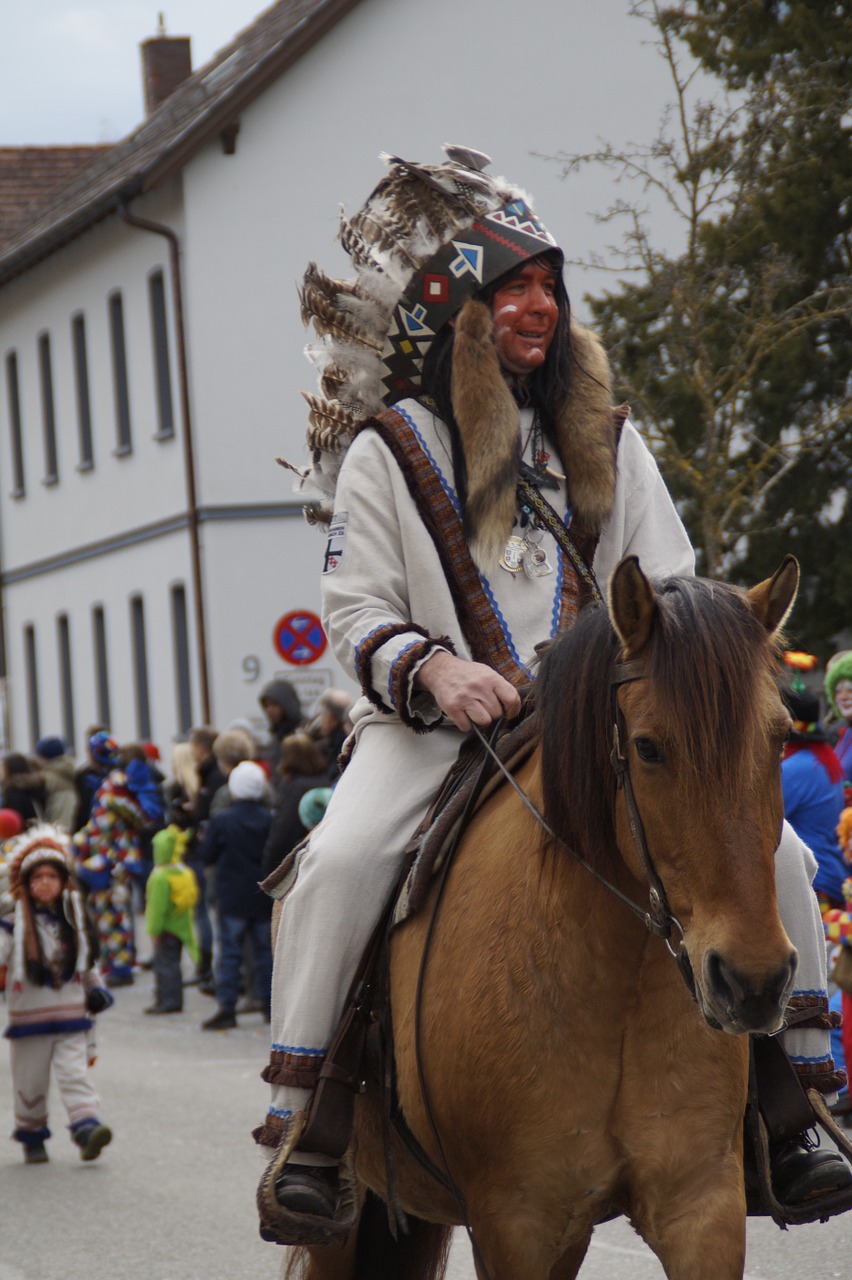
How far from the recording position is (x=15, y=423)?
3572 cm

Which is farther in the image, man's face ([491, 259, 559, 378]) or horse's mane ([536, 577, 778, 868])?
man's face ([491, 259, 559, 378])

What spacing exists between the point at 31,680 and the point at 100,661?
173 inches

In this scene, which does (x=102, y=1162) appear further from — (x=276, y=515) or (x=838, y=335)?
(x=276, y=515)

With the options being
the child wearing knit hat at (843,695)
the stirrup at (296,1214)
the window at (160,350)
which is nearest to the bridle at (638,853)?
the stirrup at (296,1214)

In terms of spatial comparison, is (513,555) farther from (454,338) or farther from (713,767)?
(713,767)

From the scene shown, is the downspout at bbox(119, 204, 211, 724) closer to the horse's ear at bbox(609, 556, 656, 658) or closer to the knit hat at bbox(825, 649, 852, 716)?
the knit hat at bbox(825, 649, 852, 716)

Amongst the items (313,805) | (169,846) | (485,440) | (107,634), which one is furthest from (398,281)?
(107,634)

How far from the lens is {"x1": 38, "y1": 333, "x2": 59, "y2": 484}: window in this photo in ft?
112

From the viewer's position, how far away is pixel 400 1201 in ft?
15.1

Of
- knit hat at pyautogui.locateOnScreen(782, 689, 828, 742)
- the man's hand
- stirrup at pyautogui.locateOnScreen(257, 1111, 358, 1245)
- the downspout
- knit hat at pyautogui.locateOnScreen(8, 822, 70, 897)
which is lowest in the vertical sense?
stirrup at pyautogui.locateOnScreen(257, 1111, 358, 1245)

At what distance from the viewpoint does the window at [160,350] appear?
28.5 m

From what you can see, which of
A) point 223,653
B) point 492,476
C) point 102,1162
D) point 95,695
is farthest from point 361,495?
point 95,695

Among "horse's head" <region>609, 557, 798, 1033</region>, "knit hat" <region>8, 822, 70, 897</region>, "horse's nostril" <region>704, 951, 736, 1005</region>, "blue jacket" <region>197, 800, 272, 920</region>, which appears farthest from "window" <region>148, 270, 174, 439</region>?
"horse's nostril" <region>704, 951, 736, 1005</region>

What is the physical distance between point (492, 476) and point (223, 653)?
72.7ft
